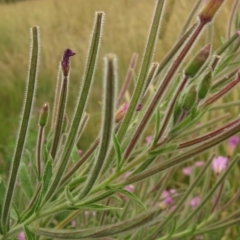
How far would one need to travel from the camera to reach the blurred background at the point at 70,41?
7.35 ft

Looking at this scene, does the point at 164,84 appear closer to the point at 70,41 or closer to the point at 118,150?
the point at 118,150

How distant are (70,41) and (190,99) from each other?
117 inches

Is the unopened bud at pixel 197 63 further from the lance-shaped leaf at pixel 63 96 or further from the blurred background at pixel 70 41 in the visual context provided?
the blurred background at pixel 70 41

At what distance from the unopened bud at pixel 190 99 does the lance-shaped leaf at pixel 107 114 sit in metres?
0.09

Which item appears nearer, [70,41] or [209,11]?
[209,11]

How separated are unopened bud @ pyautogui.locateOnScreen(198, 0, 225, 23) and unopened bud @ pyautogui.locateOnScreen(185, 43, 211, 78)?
1.0 inches

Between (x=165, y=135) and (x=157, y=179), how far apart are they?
520mm

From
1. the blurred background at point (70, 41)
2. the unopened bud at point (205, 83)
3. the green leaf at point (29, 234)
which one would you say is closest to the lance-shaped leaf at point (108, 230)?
the green leaf at point (29, 234)

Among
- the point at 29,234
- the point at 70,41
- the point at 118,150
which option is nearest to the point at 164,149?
the point at 118,150

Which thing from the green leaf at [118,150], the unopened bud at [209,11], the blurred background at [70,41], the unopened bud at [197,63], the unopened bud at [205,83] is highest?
the blurred background at [70,41]

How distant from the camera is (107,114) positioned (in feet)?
1.23

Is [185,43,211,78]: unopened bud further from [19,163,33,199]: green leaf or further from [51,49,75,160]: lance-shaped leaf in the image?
[19,163,33,199]: green leaf

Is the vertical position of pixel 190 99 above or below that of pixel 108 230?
above

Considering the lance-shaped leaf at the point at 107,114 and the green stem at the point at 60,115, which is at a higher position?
the green stem at the point at 60,115
